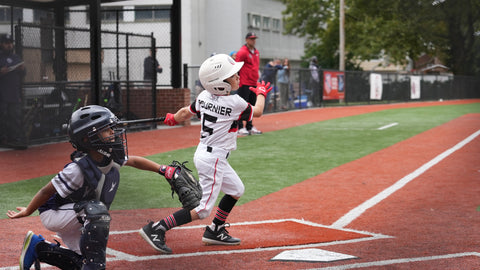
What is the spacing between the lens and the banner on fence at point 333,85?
32.1 metres

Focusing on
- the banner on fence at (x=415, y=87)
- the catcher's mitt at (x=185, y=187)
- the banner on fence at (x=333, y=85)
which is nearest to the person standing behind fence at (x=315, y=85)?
the banner on fence at (x=333, y=85)

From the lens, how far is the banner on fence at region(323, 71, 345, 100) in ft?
105

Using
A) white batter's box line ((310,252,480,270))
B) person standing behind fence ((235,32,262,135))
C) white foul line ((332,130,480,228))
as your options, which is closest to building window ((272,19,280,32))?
person standing behind fence ((235,32,262,135))

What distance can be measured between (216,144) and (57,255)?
5.15 feet

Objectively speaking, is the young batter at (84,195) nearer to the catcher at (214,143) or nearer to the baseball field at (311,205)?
the baseball field at (311,205)

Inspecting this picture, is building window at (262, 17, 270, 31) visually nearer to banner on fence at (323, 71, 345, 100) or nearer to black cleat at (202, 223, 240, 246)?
banner on fence at (323, 71, 345, 100)

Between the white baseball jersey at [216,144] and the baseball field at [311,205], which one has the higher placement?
the white baseball jersey at [216,144]

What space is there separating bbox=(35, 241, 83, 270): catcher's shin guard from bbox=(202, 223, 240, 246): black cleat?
136 centimetres

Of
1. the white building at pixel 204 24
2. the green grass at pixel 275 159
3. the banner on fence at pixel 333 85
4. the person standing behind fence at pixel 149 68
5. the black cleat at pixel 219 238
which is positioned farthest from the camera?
the white building at pixel 204 24

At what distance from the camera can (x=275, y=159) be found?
11.1 metres

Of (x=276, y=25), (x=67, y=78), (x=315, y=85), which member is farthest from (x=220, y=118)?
(x=276, y=25)

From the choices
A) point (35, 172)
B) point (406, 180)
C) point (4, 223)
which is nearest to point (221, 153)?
point (4, 223)

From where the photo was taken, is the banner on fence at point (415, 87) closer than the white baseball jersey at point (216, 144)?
No

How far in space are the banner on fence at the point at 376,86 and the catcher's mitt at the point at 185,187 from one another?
3233 centimetres
